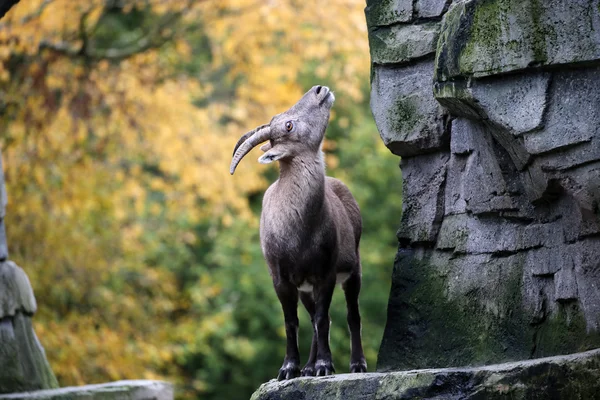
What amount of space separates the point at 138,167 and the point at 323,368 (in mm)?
8436

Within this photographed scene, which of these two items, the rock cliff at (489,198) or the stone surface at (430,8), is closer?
the rock cliff at (489,198)

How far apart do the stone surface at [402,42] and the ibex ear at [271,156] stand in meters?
0.88

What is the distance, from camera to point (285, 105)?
42.9 feet

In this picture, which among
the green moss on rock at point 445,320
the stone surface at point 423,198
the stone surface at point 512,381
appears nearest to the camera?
the stone surface at point 512,381

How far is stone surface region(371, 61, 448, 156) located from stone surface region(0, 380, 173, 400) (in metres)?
3.42

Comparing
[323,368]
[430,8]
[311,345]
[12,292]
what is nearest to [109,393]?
[12,292]

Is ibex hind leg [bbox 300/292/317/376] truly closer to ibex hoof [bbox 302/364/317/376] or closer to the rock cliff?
ibex hoof [bbox 302/364/317/376]

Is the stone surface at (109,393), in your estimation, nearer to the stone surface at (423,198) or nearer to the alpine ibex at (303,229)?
the alpine ibex at (303,229)

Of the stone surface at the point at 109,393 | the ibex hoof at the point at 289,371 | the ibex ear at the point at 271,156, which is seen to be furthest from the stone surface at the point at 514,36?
the stone surface at the point at 109,393

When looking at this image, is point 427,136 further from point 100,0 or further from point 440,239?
point 100,0

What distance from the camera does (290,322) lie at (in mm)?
5633

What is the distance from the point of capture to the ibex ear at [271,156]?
5543 millimetres

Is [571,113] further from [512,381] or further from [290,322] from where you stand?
[290,322]

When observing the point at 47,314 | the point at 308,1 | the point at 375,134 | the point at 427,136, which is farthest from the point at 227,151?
the point at 427,136
